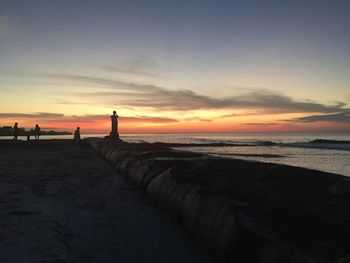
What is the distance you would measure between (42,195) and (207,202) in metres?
4.20

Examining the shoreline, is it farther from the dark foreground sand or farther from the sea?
the sea

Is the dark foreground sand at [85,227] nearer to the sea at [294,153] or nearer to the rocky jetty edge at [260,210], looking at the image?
the rocky jetty edge at [260,210]

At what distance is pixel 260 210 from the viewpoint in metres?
3.52

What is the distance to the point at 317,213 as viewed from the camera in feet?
10.8

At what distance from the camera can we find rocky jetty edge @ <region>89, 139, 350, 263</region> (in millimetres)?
2641

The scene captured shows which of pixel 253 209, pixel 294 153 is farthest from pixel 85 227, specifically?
pixel 294 153

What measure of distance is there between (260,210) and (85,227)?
2.54 m

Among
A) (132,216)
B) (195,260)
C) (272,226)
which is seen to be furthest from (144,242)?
(272,226)

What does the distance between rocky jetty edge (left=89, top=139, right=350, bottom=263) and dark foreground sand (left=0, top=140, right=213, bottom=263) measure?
0.98 ft

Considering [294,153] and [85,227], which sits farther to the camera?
[294,153]

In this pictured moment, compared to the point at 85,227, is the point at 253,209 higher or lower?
higher

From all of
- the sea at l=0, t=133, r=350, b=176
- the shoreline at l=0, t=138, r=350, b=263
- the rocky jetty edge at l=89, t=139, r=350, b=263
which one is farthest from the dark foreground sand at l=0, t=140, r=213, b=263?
the sea at l=0, t=133, r=350, b=176

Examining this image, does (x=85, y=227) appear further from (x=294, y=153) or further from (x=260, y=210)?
(x=294, y=153)

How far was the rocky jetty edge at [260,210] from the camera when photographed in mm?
2641
